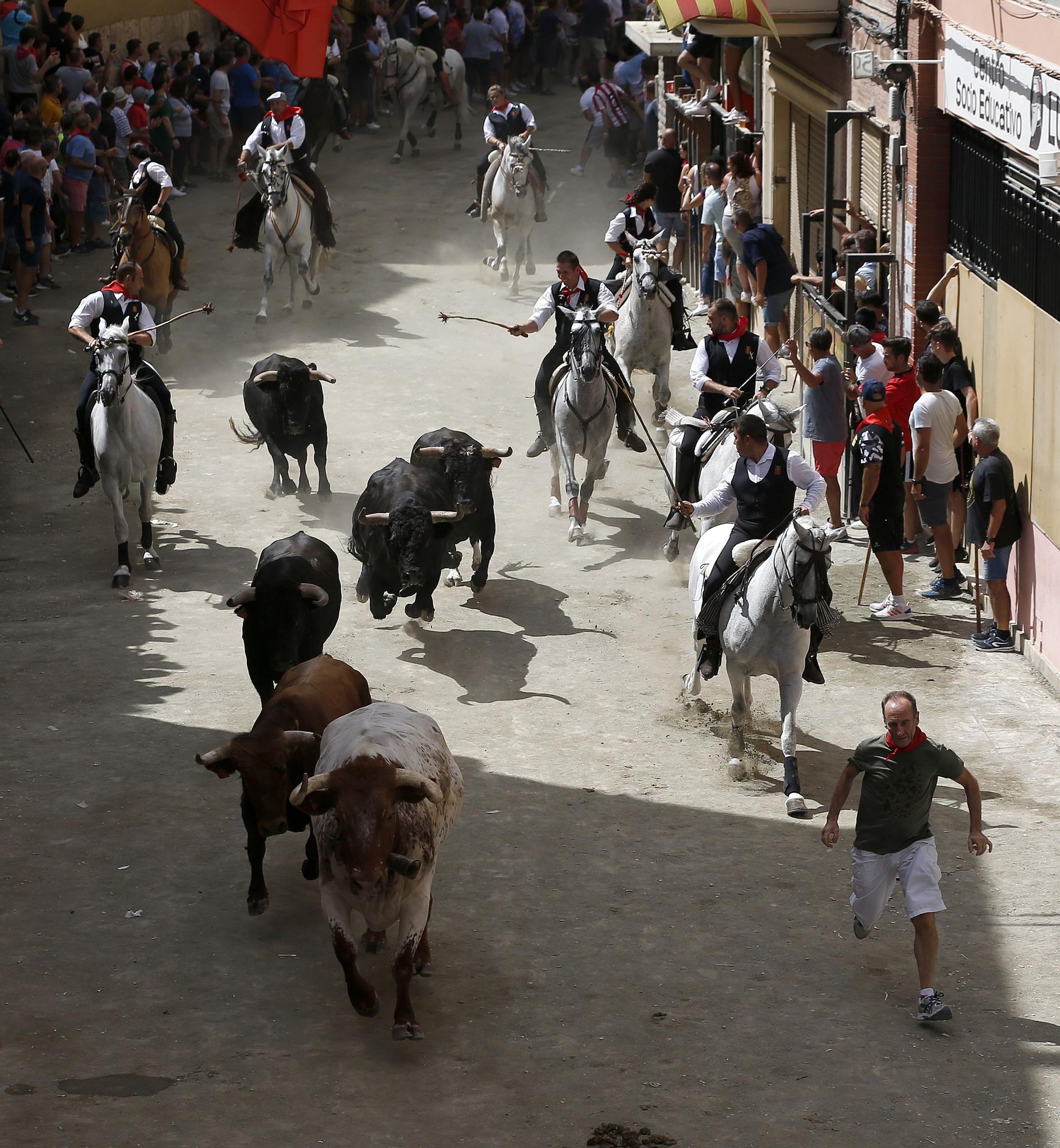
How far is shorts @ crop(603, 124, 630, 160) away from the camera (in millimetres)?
31062

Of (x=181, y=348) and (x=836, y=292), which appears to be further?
(x=181, y=348)

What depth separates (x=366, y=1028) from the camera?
8.20 m

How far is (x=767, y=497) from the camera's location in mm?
11281

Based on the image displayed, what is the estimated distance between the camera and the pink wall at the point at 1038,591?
12.5 metres

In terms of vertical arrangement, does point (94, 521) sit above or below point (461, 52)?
below

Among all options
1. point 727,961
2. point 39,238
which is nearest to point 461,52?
point 39,238

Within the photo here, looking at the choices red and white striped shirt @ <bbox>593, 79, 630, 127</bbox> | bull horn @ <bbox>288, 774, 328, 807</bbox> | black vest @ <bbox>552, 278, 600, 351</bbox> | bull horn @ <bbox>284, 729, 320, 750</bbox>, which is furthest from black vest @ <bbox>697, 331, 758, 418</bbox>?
red and white striped shirt @ <bbox>593, 79, 630, 127</bbox>

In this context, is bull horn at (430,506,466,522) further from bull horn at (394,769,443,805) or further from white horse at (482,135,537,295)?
white horse at (482,135,537,295)

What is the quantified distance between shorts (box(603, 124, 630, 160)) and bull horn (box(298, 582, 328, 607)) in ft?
72.2

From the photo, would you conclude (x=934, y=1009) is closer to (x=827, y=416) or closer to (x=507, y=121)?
(x=827, y=416)

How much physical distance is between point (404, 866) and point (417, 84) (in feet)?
84.5

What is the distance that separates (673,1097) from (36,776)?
17.5 ft

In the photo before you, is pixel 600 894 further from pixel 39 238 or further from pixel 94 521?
pixel 39 238

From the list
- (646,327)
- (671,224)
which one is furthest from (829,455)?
(671,224)
